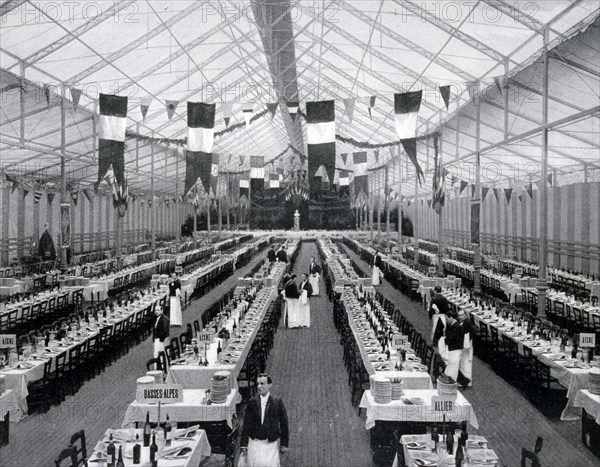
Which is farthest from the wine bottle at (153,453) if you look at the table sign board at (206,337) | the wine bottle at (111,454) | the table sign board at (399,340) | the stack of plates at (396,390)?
the table sign board at (399,340)

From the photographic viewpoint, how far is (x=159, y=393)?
7.11m

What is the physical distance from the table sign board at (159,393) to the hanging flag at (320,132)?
8600 mm

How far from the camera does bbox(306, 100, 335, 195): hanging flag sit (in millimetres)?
14656

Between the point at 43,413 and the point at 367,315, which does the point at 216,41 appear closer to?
the point at 367,315

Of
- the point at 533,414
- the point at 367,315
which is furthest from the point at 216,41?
the point at 533,414

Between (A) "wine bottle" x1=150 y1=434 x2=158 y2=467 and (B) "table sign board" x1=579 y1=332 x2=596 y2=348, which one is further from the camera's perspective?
(B) "table sign board" x1=579 y1=332 x2=596 y2=348

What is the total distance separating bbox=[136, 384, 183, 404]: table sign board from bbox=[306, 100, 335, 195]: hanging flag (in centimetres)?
860

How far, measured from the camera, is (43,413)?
877 centimetres

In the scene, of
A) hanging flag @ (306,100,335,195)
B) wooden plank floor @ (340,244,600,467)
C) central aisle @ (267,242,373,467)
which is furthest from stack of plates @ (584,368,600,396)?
hanging flag @ (306,100,335,195)

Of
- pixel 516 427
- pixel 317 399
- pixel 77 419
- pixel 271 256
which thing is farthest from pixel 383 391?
pixel 271 256

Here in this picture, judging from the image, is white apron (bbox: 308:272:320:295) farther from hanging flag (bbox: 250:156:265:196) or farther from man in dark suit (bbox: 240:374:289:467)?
man in dark suit (bbox: 240:374:289:467)

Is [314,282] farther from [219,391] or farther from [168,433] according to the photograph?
[168,433]

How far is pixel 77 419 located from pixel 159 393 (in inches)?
87.5

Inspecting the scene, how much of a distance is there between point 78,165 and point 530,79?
21.9 meters
